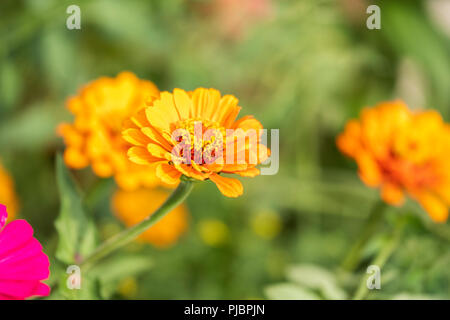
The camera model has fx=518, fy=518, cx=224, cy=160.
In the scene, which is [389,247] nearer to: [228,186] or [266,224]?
[228,186]

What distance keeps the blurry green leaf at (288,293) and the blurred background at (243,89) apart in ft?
0.97

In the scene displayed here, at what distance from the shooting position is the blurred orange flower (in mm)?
832

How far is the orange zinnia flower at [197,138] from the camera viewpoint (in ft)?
1.13

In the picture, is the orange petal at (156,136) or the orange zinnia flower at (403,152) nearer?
the orange petal at (156,136)

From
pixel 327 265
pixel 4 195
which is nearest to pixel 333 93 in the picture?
pixel 327 265

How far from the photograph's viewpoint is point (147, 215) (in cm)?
82

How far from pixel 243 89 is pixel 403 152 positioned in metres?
0.56

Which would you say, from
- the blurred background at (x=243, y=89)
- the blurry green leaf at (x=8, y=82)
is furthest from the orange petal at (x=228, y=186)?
the blurry green leaf at (x=8, y=82)

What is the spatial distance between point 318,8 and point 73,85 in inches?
17.7

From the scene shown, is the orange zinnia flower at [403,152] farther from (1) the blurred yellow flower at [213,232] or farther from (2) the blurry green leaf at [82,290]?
(1) the blurred yellow flower at [213,232]

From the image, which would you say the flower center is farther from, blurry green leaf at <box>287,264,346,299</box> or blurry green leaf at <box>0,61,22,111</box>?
blurry green leaf at <box>0,61,22,111</box>

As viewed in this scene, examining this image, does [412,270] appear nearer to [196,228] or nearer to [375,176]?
[375,176]

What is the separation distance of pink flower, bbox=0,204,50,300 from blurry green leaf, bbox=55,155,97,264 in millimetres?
60
